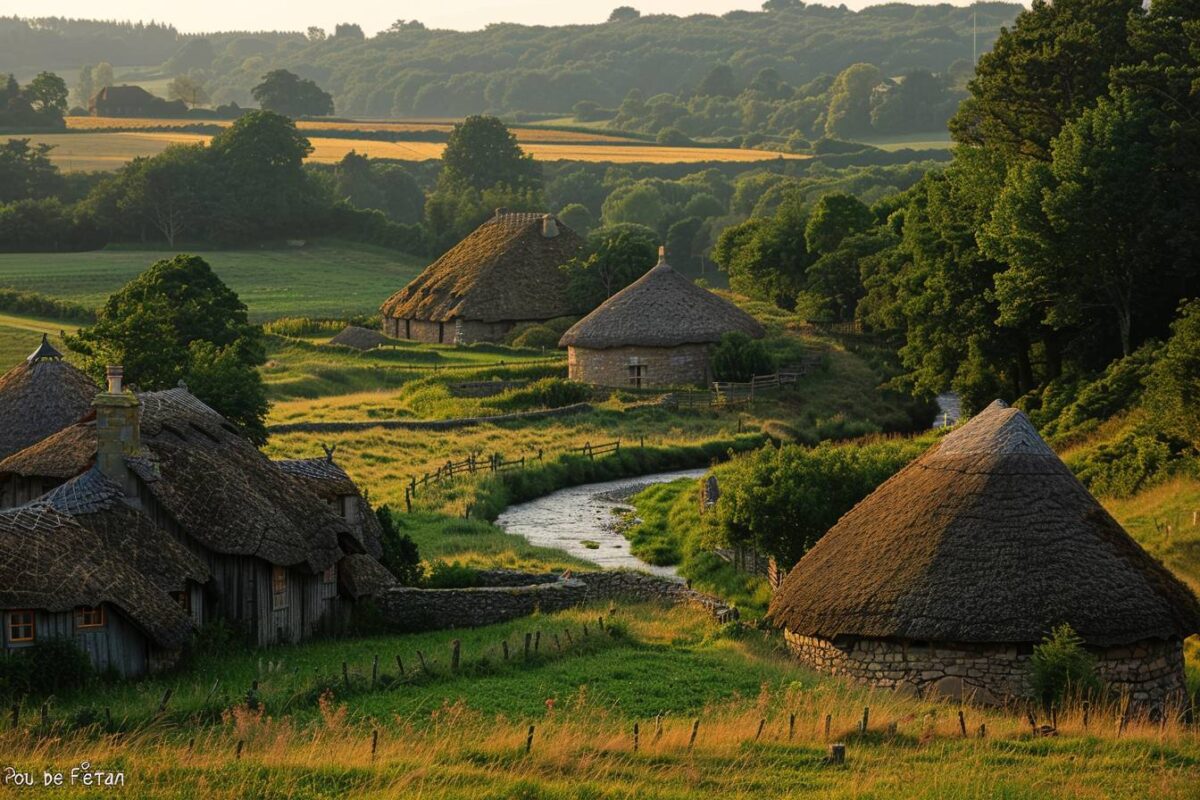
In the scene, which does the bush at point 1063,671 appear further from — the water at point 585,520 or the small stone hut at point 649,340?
the small stone hut at point 649,340

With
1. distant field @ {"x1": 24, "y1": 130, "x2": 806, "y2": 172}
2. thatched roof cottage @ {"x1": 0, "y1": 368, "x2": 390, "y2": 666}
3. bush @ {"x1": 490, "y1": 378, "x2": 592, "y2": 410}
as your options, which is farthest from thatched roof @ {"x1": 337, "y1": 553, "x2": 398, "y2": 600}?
distant field @ {"x1": 24, "y1": 130, "x2": 806, "y2": 172}

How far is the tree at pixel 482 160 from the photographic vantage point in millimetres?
137125

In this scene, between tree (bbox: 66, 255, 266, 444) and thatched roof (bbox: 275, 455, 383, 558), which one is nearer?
thatched roof (bbox: 275, 455, 383, 558)

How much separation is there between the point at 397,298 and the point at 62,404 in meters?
47.6

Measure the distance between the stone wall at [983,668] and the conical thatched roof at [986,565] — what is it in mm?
357

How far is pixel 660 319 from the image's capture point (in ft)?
208

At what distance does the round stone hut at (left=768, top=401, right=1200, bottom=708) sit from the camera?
25391 millimetres

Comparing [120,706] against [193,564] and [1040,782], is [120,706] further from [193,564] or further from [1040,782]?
[1040,782]

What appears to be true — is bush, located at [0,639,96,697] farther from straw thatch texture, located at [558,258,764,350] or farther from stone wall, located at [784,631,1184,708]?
straw thatch texture, located at [558,258,764,350]

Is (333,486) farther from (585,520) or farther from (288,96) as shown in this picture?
(288,96)

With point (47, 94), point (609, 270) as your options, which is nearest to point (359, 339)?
point (609, 270)

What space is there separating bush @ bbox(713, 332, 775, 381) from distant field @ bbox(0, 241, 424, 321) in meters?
29.7

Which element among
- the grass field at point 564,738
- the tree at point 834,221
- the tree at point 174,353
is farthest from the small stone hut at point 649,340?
the grass field at point 564,738

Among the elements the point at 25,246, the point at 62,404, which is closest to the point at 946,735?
the point at 62,404
